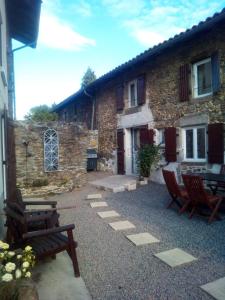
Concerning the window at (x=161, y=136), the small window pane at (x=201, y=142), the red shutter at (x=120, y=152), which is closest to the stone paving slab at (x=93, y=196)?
the window at (x=161, y=136)

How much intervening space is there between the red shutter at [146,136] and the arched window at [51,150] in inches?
126

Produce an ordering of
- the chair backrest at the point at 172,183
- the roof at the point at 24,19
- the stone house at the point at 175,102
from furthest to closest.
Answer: the stone house at the point at 175,102 < the roof at the point at 24,19 < the chair backrest at the point at 172,183

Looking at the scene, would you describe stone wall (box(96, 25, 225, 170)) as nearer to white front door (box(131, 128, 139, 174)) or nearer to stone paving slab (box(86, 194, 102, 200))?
white front door (box(131, 128, 139, 174))

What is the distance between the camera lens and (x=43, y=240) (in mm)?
3240

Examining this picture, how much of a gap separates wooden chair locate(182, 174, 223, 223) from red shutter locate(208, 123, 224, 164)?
2.55 m

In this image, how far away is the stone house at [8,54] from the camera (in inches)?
199

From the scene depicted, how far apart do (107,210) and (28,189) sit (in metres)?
3.30

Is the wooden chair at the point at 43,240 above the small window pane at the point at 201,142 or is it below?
below

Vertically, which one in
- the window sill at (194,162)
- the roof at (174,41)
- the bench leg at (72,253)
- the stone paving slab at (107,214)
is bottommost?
the stone paving slab at (107,214)

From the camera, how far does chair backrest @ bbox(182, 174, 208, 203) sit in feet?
16.5

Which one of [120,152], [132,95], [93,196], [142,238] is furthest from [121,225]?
[132,95]

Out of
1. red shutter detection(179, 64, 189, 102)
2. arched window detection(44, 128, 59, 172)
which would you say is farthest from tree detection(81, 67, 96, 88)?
red shutter detection(179, 64, 189, 102)

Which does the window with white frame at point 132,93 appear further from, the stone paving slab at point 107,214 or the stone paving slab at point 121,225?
the stone paving slab at point 121,225

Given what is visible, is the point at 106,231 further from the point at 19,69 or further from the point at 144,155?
the point at 19,69
